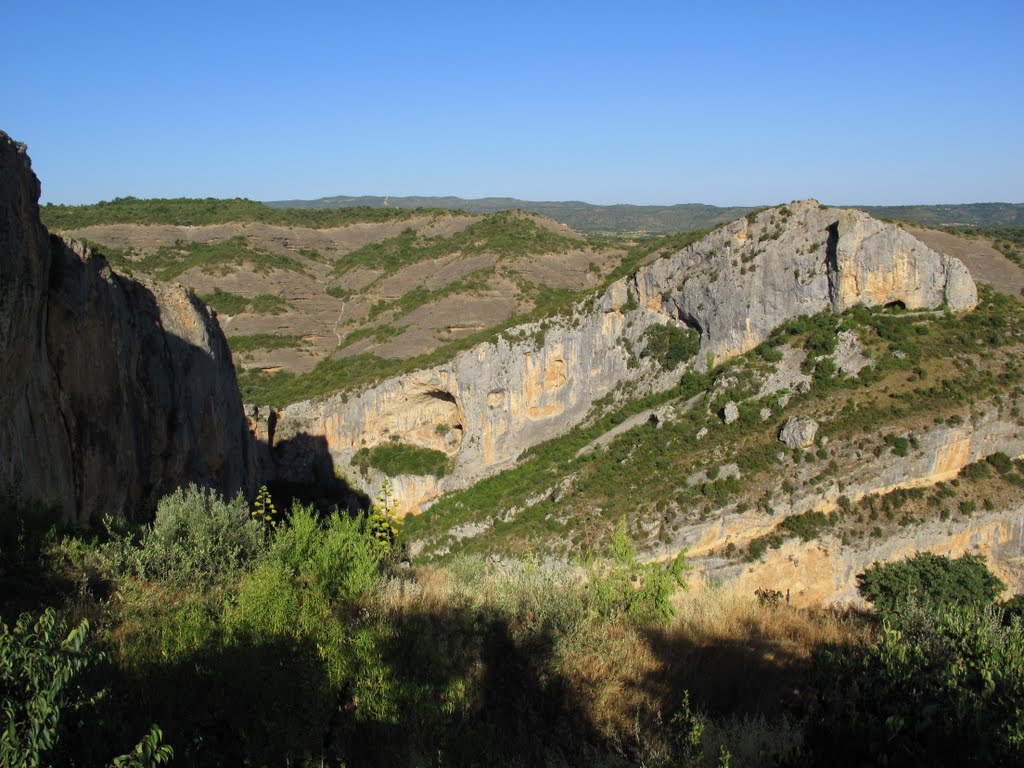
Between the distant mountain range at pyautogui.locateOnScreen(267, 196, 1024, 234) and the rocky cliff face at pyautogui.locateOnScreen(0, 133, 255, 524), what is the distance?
3323 inches

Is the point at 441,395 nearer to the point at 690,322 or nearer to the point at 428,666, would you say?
the point at 690,322

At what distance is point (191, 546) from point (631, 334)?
1183 inches

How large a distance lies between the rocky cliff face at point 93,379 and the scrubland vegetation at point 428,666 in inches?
94.1

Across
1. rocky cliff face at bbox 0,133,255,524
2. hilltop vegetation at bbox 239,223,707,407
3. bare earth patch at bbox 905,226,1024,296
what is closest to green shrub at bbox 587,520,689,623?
rocky cliff face at bbox 0,133,255,524

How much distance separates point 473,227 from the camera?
64.5 metres

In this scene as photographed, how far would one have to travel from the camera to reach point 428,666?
14.9 feet

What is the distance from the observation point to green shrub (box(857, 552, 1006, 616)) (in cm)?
1853

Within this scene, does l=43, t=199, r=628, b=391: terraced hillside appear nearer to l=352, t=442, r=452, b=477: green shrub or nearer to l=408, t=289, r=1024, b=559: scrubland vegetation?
l=352, t=442, r=452, b=477: green shrub

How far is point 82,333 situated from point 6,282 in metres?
3.81

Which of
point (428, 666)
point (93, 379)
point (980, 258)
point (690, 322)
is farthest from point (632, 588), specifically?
point (980, 258)

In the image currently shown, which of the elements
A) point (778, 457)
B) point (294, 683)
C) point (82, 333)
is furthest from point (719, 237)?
point (294, 683)

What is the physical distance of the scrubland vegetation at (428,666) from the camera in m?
3.11

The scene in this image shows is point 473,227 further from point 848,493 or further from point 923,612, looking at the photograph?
point 923,612

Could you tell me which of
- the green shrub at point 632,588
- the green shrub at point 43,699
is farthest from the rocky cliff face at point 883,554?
the green shrub at point 43,699
